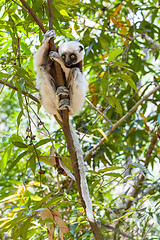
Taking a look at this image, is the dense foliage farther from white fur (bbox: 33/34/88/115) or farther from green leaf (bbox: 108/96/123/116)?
white fur (bbox: 33/34/88/115)

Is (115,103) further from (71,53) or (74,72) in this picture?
(71,53)

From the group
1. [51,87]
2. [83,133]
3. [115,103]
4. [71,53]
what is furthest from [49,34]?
[83,133]

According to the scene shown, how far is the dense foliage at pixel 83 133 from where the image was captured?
2385 millimetres

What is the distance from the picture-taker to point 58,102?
2.78 meters

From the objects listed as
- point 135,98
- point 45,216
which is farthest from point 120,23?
point 45,216

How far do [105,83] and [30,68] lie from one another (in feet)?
4.45

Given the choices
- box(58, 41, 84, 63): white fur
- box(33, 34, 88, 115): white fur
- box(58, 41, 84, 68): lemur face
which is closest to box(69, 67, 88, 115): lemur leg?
box(33, 34, 88, 115): white fur

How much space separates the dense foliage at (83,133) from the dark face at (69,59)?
0.56 ft

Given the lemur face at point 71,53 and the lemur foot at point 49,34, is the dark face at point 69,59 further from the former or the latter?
the lemur foot at point 49,34

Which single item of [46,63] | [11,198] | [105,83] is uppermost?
[46,63]

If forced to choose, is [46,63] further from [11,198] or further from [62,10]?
[11,198]

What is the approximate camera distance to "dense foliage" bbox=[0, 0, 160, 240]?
2385mm

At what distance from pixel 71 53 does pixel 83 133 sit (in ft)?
3.89

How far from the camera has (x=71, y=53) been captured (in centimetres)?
311
